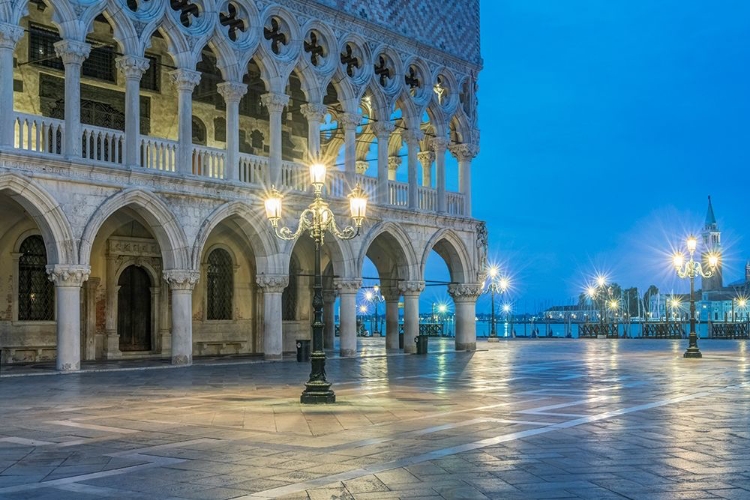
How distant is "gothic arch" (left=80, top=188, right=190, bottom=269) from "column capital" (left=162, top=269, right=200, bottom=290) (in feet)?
0.40

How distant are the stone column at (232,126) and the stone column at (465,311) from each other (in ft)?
35.2

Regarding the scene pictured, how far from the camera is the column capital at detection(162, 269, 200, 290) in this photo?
78.4 feet

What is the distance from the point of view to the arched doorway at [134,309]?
2814cm

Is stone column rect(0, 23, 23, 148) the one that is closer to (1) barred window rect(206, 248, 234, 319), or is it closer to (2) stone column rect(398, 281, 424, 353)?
(1) barred window rect(206, 248, 234, 319)

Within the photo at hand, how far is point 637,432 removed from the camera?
11.4 m

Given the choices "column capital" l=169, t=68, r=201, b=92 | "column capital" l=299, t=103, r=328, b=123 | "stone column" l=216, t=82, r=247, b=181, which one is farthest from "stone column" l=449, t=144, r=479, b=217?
"column capital" l=169, t=68, r=201, b=92

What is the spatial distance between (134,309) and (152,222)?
5697 millimetres

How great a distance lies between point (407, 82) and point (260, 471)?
2441 centimetres

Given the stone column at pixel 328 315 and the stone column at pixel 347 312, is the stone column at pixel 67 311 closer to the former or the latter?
the stone column at pixel 347 312

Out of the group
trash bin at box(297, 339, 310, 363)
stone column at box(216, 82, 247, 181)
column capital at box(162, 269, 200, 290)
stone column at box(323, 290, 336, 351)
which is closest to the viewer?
column capital at box(162, 269, 200, 290)

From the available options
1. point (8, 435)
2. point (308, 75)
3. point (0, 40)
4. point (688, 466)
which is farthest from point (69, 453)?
point (308, 75)

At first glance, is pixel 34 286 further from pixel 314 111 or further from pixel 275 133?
pixel 314 111

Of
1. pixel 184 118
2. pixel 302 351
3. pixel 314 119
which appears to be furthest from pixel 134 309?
pixel 314 119

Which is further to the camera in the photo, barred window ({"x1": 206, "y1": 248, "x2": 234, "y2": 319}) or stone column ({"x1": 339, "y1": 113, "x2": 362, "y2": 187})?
barred window ({"x1": 206, "y1": 248, "x2": 234, "y2": 319})
